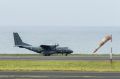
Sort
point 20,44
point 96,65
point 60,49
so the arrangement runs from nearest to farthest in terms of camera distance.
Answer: point 96,65 < point 60,49 < point 20,44

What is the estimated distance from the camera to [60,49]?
232 feet

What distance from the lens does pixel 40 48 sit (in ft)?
243
